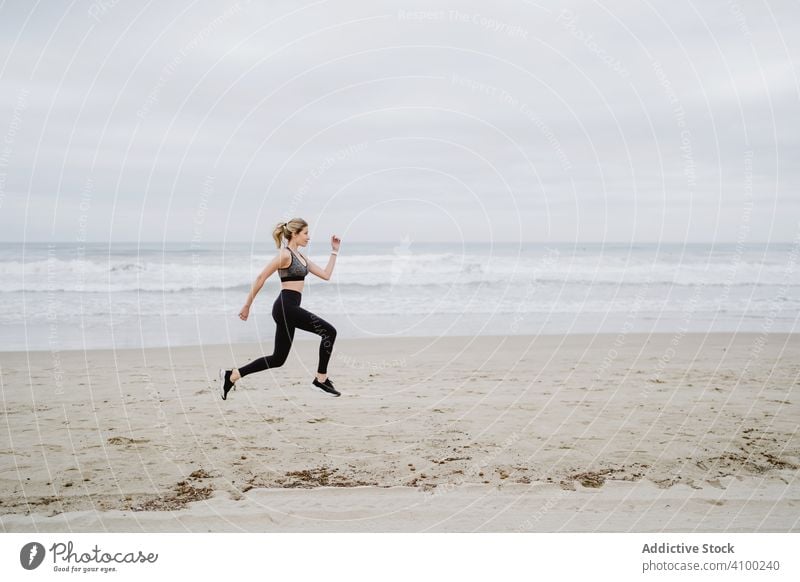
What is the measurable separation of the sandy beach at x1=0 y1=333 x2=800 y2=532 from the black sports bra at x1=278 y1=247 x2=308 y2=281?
2392mm

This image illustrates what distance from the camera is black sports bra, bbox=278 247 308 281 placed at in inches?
289

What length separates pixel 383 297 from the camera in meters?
27.8

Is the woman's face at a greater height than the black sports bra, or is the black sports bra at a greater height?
the woman's face

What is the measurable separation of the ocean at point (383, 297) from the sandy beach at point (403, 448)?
5330 mm

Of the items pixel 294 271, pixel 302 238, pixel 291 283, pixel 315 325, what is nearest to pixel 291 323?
pixel 315 325

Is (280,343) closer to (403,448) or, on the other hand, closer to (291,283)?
(291,283)

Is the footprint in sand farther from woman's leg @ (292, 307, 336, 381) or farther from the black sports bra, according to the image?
the black sports bra

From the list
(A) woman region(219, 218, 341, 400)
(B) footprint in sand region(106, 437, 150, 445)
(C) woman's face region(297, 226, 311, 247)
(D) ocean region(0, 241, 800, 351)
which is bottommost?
(B) footprint in sand region(106, 437, 150, 445)

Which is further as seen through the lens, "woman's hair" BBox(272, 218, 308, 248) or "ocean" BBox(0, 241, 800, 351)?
"ocean" BBox(0, 241, 800, 351)

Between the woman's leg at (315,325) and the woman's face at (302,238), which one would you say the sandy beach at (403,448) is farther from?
the woman's face at (302,238)

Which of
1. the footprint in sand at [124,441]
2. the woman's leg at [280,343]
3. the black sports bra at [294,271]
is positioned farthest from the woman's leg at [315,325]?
the footprint in sand at [124,441]

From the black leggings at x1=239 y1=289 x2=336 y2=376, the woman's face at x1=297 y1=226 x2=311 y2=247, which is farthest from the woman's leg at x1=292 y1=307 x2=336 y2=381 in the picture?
the woman's face at x1=297 y1=226 x2=311 y2=247

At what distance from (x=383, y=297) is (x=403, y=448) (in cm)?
1891
